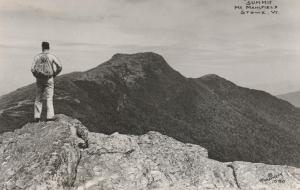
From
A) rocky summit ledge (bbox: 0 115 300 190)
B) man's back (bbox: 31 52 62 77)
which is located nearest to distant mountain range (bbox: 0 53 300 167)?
man's back (bbox: 31 52 62 77)

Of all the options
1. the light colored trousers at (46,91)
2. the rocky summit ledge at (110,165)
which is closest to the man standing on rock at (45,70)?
the light colored trousers at (46,91)

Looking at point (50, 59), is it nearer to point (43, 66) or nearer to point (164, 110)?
point (43, 66)

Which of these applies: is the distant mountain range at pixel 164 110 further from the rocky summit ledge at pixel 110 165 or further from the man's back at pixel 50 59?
the rocky summit ledge at pixel 110 165

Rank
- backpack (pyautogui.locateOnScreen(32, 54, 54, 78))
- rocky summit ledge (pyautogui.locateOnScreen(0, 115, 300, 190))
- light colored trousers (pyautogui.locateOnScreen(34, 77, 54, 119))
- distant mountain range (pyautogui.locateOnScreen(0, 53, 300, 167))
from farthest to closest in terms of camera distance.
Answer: distant mountain range (pyautogui.locateOnScreen(0, 53, 300, 167)) → light colored trousers (pyautogui.locateOnScreen(34, 77, 54, 119)) → backpack (pyautogui.locateOnScreen(32, 54, 54, 78)) → rocky summit ledge (pyautogui.locateOnScreen(0, 115, 300, 190))

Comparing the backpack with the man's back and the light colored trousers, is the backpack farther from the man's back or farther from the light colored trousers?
the light colored trousers

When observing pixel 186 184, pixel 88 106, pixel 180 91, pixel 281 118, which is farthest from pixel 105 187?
pixel 281 118

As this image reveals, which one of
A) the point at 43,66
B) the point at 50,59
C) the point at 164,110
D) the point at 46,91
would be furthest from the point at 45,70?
the point at 164,110
